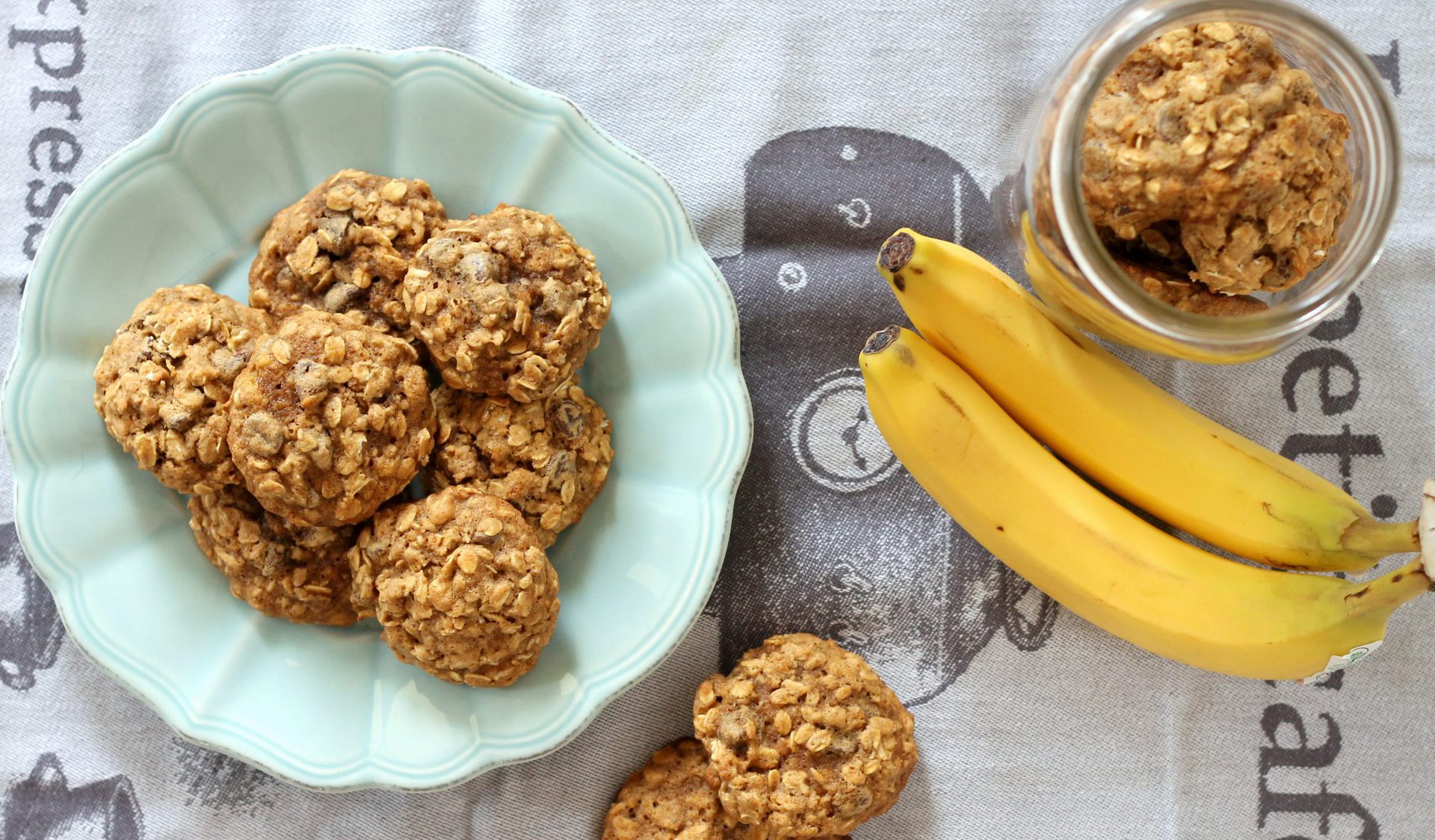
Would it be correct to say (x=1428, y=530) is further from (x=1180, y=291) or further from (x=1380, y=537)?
(x=1180, y=291)

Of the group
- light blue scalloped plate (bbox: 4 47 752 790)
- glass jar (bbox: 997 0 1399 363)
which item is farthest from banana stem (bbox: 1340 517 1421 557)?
light blue scalloped plate (bbox: 4 47 752 790)

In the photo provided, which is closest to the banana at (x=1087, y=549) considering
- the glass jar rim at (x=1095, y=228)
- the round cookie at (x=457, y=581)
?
the glass jar rim at (x=1095, y=228)

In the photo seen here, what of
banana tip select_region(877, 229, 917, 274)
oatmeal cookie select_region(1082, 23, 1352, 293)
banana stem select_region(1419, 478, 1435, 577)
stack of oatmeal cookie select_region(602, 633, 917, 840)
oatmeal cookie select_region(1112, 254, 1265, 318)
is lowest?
stack of oatmeal cookie select_region(602, 633, 917, 840)

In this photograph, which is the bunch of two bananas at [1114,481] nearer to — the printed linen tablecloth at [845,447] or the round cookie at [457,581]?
the printed linen tablecloth at [845,447]

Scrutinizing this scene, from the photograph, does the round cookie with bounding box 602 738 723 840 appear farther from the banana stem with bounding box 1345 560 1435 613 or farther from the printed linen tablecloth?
the banana stem with bounding box 1345 560 1435 613

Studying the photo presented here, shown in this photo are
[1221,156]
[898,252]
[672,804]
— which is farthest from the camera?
[672,804]

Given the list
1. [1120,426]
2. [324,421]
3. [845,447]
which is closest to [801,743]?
[845,447]

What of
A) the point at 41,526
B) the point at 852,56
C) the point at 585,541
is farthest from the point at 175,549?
the point at 852,56
